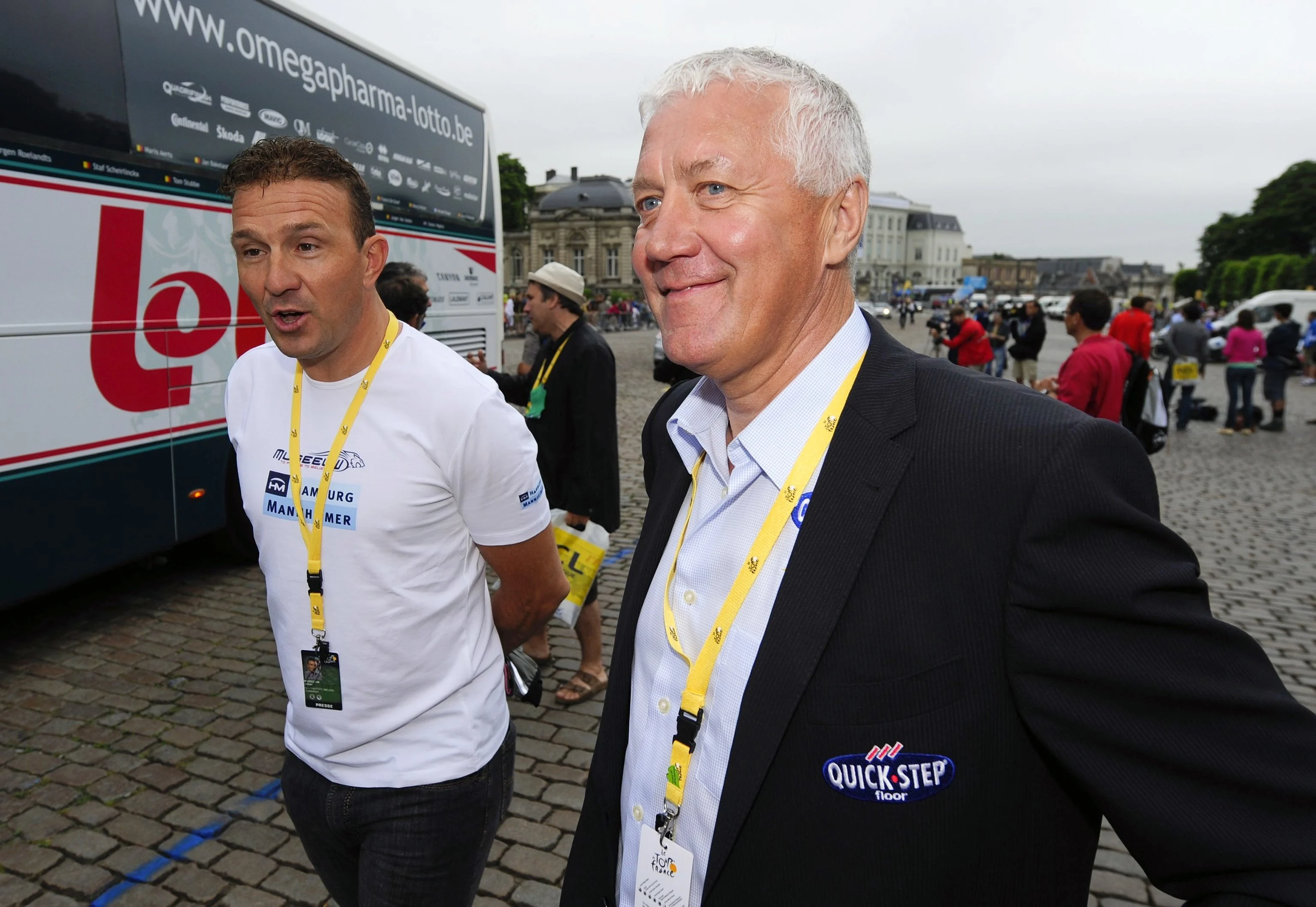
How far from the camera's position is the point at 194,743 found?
168 inches

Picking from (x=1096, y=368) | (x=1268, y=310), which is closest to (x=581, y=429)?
(x=1096, y=368)

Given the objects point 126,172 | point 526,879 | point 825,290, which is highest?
point 126,172

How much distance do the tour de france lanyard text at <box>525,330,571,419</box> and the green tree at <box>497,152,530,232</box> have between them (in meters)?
50.8

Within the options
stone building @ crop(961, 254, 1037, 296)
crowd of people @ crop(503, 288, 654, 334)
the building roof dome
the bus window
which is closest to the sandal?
the bus window

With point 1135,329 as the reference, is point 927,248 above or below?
above

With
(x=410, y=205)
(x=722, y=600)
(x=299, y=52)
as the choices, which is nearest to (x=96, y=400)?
(x=299, y=52)

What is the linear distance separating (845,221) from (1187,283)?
10379 cm

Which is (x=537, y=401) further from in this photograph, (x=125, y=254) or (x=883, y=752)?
(x=883, y=752)

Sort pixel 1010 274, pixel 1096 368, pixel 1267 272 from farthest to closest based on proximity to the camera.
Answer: pixel 1010 274 < pixel 1267 272 < pixel 1096 368

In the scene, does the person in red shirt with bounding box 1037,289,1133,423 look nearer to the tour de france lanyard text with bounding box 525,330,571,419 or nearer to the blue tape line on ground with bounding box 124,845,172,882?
the tour de france lanyard text with bounding box 525,330,571,419

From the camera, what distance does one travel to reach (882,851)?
3.84ft

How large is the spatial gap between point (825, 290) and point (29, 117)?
505 cm

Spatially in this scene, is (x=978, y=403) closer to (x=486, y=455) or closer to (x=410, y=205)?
(x=486, y=455)

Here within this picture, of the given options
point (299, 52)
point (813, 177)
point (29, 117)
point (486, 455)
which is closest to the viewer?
point (813, 177)
